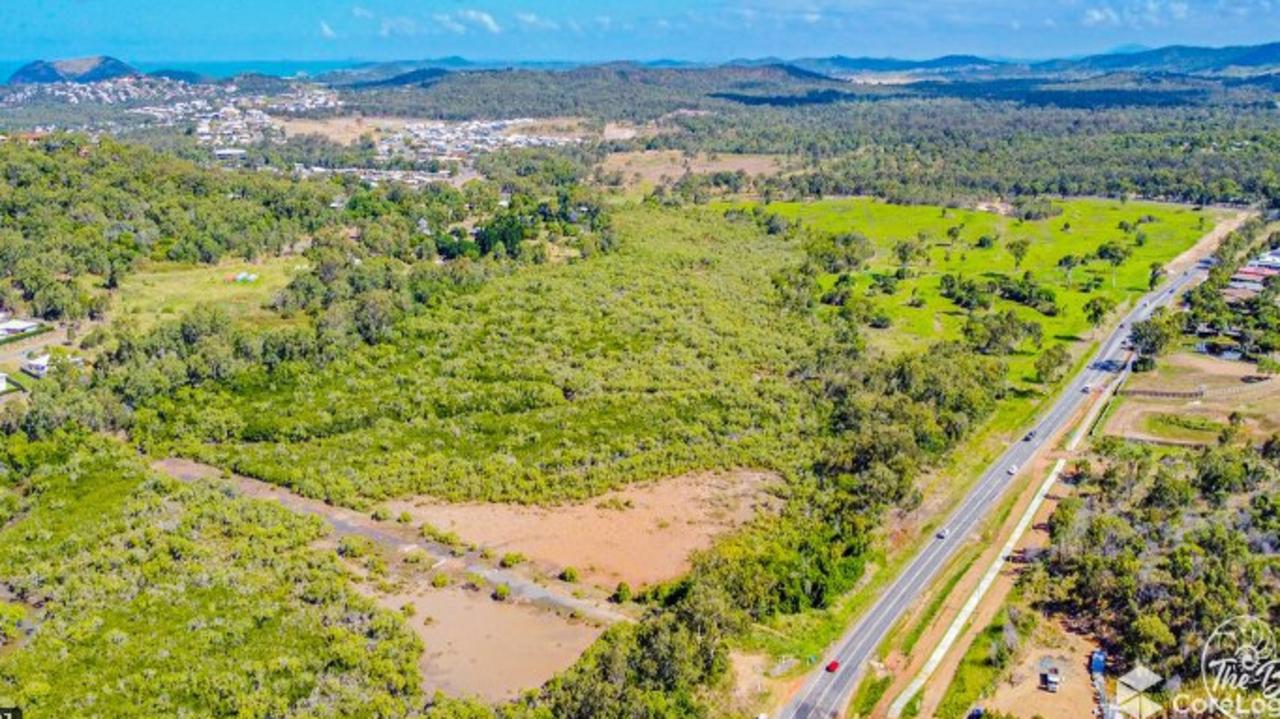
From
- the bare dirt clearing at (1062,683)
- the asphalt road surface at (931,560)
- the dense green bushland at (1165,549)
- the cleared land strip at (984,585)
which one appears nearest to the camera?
the bare dirt clearing at (1062,683)

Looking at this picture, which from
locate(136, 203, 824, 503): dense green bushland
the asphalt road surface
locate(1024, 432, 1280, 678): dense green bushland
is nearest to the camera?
the asphalt road surface

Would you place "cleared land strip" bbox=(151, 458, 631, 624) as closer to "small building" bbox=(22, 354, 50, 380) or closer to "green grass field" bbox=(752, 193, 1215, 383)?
"small building" bbox=(22, 354, 50, 380)

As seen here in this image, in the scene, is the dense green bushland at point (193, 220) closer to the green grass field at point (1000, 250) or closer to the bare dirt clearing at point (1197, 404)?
the green grass field at point (1000, 250)

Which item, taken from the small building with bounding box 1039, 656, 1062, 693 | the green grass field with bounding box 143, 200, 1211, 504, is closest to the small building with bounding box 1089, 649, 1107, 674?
the small building with bounding box 1039, 656, 1062, 693

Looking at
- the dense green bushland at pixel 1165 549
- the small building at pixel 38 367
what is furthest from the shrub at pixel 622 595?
the small building at pixel 38 367

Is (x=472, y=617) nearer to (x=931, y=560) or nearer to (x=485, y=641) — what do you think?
(x=485, y=641)

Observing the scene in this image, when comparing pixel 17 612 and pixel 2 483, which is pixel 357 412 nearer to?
pixel 2 483
